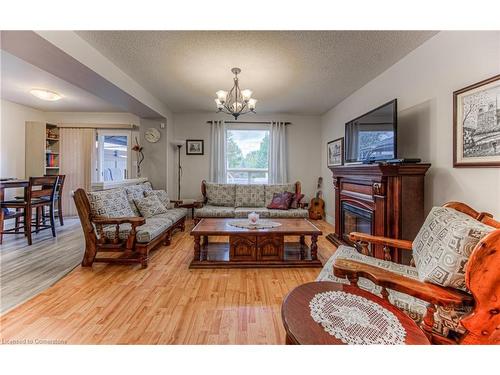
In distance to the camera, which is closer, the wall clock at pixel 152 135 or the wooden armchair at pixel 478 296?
the wooden armchair at pixel 478 296

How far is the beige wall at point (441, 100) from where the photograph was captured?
1755 mm

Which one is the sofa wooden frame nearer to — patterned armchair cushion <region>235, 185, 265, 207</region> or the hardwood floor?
the hardwood floor

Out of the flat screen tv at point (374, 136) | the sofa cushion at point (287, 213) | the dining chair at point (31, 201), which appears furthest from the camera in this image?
the sofa cushion at point (287, 213)

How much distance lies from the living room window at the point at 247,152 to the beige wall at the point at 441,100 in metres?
2.84

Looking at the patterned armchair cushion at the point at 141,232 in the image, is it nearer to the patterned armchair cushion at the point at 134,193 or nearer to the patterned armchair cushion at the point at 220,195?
the patterned armchair cushion at the point at 134,193

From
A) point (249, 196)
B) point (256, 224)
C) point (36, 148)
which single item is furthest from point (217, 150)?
point (36, 148)

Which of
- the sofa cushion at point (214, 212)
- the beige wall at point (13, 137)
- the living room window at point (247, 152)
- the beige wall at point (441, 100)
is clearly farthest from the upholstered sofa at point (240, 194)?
the beige wall at point (13, 137)

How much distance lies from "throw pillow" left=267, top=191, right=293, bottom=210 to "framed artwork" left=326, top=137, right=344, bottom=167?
113cm

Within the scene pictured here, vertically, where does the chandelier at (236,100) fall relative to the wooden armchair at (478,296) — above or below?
above

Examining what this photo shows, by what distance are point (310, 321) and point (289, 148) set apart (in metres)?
4.90

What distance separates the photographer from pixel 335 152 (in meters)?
4.73
